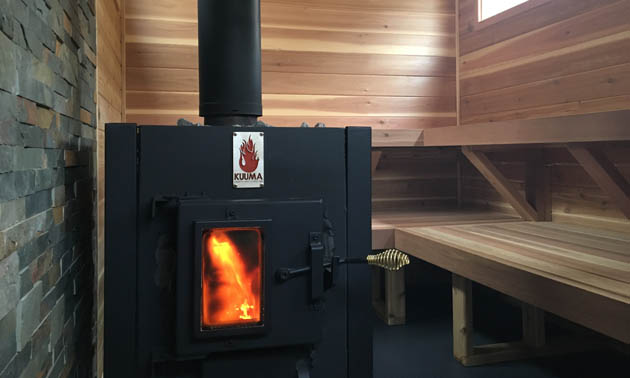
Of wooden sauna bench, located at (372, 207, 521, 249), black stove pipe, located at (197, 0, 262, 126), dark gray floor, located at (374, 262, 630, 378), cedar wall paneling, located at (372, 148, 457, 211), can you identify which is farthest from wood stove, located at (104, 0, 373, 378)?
cedar wall paneling, located at (372, 148, 457, 211)

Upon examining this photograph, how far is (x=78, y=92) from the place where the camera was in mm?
1686

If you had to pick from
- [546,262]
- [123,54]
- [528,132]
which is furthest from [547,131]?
[123,54]


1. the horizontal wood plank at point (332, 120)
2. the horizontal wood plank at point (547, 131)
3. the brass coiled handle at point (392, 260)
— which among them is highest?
the horizontal wood plank at point (332, 120)

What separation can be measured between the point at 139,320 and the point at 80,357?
0.30 m

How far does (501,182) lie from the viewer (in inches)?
119

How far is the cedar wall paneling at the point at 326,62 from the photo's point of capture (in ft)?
10.1

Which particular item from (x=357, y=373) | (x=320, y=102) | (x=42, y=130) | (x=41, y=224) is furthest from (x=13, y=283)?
(x=320, y=102)

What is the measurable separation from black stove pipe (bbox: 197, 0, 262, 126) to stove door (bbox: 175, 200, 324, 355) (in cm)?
38

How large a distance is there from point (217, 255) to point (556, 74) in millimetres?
2039

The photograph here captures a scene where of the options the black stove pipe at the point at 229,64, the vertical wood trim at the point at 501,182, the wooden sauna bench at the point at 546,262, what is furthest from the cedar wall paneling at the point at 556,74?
the black stove pipe at the point at 229,64

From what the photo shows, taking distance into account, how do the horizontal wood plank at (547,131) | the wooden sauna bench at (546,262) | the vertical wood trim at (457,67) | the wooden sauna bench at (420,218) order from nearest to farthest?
the wooden sauna bench at (546,262) → the horizontal wood plank at (547,131) → the wooden sauna bench at (420,218) → the vertical wood trim at (457,67)

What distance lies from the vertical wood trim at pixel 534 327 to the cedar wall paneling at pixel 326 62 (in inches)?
57.0

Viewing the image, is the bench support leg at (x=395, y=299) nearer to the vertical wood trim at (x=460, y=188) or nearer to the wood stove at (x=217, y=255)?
the vertical wood trim at (x=460, y=188)

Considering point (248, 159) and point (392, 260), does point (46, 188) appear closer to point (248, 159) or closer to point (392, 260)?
point (248, 159)
